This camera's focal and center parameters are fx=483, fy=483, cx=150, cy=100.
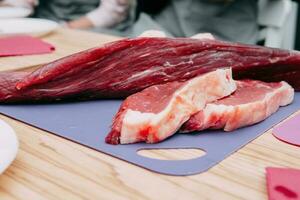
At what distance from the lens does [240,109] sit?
2.27 ft

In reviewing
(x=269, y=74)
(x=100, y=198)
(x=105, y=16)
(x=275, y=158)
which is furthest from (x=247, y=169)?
(x=105, y=16)

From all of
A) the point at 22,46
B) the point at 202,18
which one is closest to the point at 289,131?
the point at 22,46

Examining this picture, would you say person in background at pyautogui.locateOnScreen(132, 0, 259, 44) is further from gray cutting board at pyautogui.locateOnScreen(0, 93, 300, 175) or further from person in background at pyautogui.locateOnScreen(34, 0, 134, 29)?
gray cutting board at pyautogui.locateOnScreen(0, 93, 300, 175)

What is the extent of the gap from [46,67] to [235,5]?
46.4 inches

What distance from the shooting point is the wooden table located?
53 centimetres

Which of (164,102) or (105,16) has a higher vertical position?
(164,102)

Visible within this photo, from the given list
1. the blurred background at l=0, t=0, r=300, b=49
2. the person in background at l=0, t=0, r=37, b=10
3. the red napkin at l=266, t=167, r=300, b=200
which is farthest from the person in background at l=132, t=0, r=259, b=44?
the red napkin at l=266, t=167, r=300, b=200

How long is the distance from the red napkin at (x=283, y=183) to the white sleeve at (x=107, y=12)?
1.78 m

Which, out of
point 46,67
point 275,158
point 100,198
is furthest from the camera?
point 46,67

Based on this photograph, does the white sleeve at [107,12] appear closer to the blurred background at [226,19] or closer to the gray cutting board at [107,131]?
the blurred background at [226,19]

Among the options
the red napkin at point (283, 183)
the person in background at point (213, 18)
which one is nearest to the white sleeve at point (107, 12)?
the person in background at point (213, 18)

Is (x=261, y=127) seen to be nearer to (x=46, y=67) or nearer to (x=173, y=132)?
(x=173, y=132)

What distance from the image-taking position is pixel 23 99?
2.65 feet

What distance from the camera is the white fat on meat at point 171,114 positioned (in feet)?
2.12
